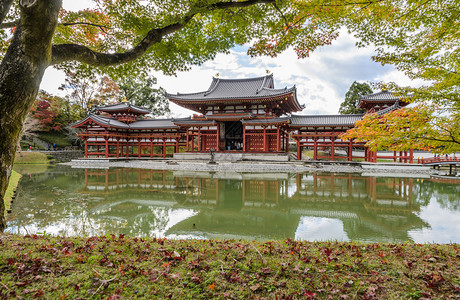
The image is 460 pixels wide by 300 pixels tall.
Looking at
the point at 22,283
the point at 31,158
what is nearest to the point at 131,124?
the point at 31,158

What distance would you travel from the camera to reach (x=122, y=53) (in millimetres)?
4113

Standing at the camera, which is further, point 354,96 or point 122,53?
point 354,96

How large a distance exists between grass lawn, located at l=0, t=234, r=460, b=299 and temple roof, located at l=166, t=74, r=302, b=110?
18648 millimetres

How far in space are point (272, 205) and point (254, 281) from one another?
480 cm

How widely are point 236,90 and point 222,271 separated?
2367cm

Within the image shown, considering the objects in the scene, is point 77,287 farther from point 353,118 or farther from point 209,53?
point 353,118

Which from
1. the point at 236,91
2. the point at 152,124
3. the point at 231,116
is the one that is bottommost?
the point at 152,124

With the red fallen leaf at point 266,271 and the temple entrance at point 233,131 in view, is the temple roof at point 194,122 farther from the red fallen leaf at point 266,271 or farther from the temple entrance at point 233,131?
the red fallen leaf at point 266,271

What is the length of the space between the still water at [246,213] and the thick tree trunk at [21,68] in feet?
5.75

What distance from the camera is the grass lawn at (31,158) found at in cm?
2221

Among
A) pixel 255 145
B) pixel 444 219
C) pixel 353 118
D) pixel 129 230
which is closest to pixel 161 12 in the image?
pixel 129 230

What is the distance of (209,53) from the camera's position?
20.1ft

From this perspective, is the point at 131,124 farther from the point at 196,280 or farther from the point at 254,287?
the point at 254,287

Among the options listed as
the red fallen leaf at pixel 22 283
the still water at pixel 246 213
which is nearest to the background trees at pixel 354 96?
the still water at pixel 246 213
